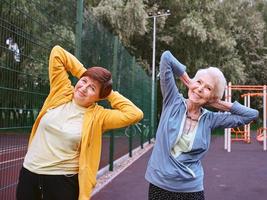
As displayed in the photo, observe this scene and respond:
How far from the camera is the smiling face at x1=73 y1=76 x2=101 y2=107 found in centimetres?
291

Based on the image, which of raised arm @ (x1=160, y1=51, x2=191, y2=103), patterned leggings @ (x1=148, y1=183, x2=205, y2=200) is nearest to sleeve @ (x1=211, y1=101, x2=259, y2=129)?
raised arm @ (x1=160, y1=51, x2=191, y2=103)

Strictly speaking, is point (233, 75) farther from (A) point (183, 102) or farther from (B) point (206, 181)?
(A) point (183, 102)

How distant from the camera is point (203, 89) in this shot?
3059 millimetres

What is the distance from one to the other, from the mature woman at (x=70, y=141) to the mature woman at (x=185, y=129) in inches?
10.8

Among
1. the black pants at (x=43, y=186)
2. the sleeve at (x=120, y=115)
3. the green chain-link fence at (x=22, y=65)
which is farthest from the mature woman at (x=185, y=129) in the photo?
the green chain-link fence at (x=22, y=65)

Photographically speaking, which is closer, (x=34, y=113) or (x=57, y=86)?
(x=57, y=86)

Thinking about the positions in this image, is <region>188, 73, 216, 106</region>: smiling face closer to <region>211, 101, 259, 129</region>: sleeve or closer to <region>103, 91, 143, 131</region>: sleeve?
<region>211, 101, 259, 129</region>: sleeve

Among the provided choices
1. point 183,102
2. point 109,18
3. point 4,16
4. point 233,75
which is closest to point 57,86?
point 183,102

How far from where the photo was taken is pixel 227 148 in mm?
17844

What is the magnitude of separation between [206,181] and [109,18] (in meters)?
15.8

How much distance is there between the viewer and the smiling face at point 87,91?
114 inches

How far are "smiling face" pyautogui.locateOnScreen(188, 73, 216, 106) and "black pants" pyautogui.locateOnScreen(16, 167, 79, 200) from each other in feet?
3.14

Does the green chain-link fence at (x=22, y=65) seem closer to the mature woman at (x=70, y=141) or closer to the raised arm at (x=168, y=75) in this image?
the mature woman at (x=70, y=141)

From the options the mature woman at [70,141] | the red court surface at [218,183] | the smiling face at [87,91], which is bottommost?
the red court surface at [218,183]
